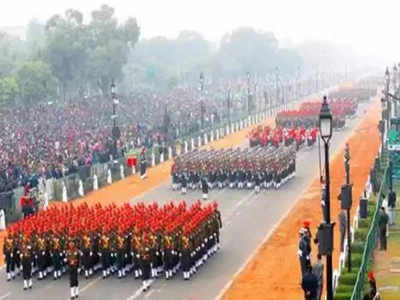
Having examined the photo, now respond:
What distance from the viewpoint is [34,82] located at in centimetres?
6969

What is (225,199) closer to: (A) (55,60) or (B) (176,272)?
(B) (176,272)

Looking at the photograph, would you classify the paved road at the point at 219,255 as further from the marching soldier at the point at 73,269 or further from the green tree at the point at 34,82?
the green tree at the point at 34,82

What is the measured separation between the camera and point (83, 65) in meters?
80.8

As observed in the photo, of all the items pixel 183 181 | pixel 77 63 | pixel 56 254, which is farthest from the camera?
pixel 77 63

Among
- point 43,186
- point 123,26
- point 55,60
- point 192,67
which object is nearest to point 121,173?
point 43,186

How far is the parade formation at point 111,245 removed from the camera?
69.1ft

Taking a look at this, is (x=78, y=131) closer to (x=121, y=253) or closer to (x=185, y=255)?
(x=121, y=253)

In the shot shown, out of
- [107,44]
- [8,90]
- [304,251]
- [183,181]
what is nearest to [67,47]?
[107,44]

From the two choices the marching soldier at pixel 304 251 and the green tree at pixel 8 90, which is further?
the green tree at pixel 8 90

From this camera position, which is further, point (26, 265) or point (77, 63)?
point (77, 63)

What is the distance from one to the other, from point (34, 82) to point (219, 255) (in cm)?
4882

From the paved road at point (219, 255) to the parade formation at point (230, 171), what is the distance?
0.65 m

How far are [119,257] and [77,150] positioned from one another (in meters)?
20.4

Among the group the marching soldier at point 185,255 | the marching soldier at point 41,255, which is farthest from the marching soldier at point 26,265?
the marching soldier at point 185,255
